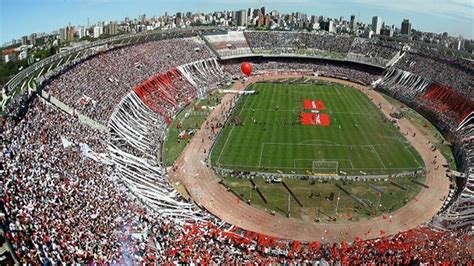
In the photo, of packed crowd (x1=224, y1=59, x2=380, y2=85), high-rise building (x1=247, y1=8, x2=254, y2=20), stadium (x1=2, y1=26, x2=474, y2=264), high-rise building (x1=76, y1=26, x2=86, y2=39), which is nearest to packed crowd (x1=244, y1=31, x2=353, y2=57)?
packed crowd (x1=224, y1=59, x2=380, y2=85)

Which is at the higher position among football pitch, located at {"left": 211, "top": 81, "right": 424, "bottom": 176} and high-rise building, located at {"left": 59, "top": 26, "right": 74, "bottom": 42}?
high-rise building, located at {"left": 59, "top": 26, "right": 74, "bottom": 42}

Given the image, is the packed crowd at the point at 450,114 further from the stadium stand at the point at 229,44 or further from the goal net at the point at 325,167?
the stadium stand at the point at 229,44

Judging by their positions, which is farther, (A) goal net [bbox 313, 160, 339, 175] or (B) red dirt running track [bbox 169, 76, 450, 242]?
(A) goal net [bbox 313, 160, 339, 175]

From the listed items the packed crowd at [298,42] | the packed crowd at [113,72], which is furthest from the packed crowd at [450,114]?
the packed crowd at [113,72]

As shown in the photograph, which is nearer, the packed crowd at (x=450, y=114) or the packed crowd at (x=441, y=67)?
the packed crowd at (x=450, y=114)

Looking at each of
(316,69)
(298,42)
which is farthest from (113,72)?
(298,42)

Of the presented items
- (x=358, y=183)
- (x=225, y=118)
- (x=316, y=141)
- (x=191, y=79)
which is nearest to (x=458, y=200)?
(x=358, y=183)

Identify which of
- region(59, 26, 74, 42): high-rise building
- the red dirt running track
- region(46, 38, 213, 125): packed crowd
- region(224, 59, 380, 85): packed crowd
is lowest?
the red dirt running track

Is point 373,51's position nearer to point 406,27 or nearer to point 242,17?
point 406,27

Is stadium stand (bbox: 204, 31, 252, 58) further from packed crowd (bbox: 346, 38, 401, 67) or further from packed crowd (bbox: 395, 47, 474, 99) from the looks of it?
packed crowd (bbox: 395, 47, 474, 99)
